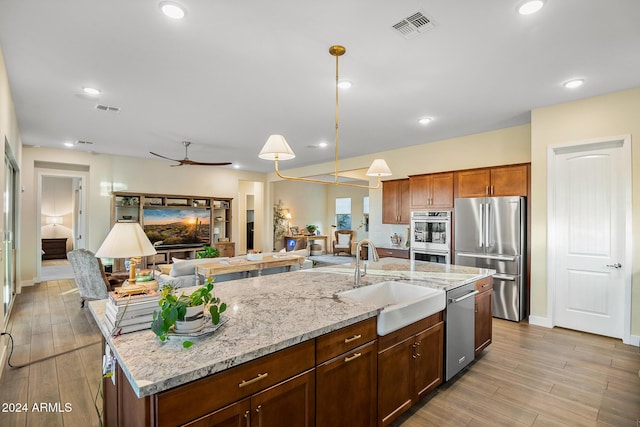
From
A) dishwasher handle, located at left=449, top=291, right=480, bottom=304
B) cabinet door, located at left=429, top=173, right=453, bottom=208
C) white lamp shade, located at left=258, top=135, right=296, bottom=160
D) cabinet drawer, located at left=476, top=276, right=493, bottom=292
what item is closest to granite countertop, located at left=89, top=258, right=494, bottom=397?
dishwasher handle, located at left=449, top=291, right=480, bottom=304

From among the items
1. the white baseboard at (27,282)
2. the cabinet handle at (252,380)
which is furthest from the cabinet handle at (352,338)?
the white baseboard at (27,282)

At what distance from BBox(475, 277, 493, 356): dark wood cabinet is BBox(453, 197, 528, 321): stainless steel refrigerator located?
4.40 feet

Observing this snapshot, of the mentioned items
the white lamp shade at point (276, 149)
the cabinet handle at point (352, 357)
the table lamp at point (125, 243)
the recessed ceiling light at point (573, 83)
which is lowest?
the cabinet handle at point (352, 357)

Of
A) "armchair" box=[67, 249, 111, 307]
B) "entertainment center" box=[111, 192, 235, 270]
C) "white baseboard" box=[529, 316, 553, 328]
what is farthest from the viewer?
"entertainment center" box=[111, 192, 235, 270]

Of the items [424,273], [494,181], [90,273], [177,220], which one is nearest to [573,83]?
[494,181]

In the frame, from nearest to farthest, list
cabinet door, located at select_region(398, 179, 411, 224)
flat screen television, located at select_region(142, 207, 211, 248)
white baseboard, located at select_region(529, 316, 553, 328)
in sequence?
1. white baseboard, located at select_region(529, 316, 553, 328)
2. cabinet door, located at select_region(398, 179, 411, 224)
3. flat screen television, located at select_region(142, 207, 211, 248)

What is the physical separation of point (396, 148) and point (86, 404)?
582 cm

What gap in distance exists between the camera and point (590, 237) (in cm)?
382

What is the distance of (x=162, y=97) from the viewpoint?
12.3 feet

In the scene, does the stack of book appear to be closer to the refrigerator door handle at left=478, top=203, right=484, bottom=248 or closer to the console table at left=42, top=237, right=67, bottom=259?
the refrigerator door handle at left=478, top=203, right=484, bottom=248

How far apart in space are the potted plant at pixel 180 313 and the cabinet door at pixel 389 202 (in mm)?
5151

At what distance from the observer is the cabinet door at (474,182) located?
476cm

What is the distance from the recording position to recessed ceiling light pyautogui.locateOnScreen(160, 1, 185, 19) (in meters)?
2.11

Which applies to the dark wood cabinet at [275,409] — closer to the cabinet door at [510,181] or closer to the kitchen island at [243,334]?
the kitchen island at [243,334]
